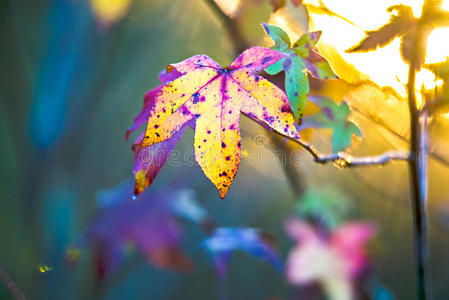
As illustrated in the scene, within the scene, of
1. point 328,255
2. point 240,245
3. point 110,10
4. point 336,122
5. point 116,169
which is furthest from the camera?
point 116,169

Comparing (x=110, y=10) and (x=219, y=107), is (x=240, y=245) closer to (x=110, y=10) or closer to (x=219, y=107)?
(x=219, y=107)

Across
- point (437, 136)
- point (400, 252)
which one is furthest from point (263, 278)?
point (437, 136)

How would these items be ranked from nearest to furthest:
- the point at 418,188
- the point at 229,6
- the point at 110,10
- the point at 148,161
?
the point at 148,161, the point at 418,188, the point at 229,6, the point at 110,10

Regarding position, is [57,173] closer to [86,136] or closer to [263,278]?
[86,136]

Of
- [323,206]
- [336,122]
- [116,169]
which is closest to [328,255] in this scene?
[323,206]

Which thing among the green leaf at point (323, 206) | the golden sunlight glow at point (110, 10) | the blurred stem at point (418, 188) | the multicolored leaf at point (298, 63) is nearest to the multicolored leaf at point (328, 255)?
the green leaf at point (323, 206)

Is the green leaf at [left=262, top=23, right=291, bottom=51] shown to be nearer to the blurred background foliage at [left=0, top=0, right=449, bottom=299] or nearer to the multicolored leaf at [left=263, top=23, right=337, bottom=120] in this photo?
the multicolored leaf at [left=263, top=23, right=337, bottom=120]

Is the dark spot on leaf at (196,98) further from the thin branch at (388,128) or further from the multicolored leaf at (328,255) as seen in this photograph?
the multicolored leaf at (328,255)
